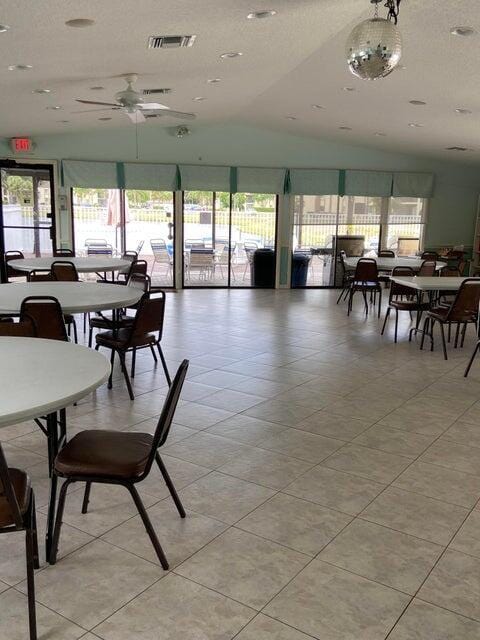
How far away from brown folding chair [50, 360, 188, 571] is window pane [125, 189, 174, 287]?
892 centimetres

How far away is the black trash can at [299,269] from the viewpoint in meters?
11.7

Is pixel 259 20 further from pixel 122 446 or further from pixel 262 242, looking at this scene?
pixel 262 242

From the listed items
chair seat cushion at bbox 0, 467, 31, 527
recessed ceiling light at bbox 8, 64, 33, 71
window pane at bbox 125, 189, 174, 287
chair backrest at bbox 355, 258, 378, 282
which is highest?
recessed ceiling light at bbox 8, 64, 33, 71

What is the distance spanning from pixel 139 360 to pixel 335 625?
395 centimetres

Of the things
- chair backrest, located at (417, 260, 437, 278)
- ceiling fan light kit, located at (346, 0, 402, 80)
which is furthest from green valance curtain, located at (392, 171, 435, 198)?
ceiling fan light kit, located at (346, 0, 402, 80)

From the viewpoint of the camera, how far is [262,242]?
11.7m

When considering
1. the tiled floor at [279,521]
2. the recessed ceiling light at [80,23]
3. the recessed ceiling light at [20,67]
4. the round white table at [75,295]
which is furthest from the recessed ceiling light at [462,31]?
the recessed ceiling light at [20,67]

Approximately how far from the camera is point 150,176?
35.0 ft

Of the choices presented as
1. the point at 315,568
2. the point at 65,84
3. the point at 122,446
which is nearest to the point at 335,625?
the point at 315,568

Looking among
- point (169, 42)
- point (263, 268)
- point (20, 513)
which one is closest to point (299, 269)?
point (263, 268)

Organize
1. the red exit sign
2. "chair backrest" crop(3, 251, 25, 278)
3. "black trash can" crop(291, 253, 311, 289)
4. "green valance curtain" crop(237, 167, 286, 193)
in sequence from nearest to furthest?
"chair backrest" crop(3, 251, 25, 278)
the red exit sign
"green valance curtain" crop(237, 167, 286, 193)
"black trash can" crop(291, 253, 311, 289)

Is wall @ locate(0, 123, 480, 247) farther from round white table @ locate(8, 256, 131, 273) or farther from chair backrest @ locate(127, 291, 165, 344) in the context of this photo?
chair backrest @ locate(127, 291, 165, 344)

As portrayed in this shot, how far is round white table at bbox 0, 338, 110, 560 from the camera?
6.66 ft

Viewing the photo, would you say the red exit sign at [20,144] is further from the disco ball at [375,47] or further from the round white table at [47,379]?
the disco ball at [375,47]
